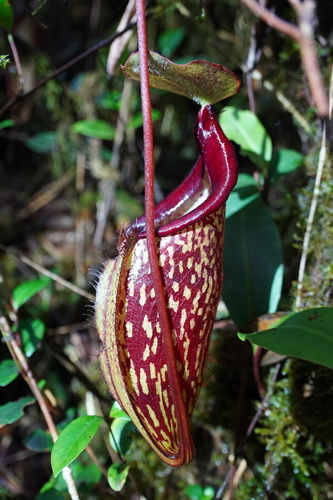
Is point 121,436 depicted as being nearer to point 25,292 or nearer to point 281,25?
point 25,292

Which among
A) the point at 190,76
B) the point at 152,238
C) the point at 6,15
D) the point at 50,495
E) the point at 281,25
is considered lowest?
the point at 50,495

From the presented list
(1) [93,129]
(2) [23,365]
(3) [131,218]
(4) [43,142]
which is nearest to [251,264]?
(3) [131,218]

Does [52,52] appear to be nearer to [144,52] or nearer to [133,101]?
[133,101]

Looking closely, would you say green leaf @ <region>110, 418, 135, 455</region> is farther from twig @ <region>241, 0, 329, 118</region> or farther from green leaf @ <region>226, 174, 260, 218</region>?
twig @ <region>241, 0, 329, 118</region>

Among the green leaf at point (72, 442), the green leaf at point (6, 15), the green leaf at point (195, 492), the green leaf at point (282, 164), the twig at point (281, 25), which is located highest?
the green leaf at point (6, 15)

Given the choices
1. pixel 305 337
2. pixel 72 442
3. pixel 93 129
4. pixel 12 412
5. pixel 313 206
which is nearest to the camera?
pixel 305 337

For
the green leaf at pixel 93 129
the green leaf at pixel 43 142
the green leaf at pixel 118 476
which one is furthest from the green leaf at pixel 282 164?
the green leaf at pixel 43 142

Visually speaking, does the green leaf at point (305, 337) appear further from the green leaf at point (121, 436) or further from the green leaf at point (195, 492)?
the green leaf at point (195, 492)
